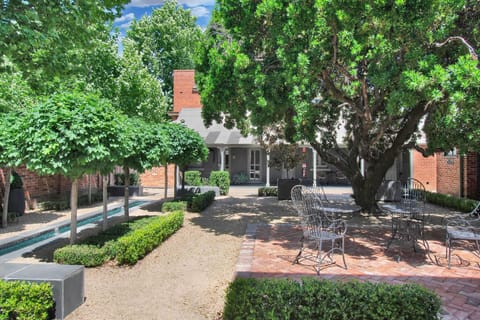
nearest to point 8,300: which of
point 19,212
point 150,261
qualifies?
point 150,261

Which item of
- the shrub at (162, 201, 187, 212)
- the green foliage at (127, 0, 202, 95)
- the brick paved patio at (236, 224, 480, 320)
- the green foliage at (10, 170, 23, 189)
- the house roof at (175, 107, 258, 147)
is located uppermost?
the green foliage at (127, 0, 202, 95)

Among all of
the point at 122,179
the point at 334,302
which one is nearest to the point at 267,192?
the point at 122,179

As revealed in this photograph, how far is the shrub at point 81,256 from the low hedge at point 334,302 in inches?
127

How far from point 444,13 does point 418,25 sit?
1.88ft

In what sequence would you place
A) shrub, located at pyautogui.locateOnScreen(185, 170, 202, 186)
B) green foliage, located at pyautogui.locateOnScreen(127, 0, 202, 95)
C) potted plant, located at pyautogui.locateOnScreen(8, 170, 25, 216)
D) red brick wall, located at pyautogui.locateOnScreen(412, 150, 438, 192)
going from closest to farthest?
potted plant, located at pyautogui.locateOnScreen(8, 170, 25, 216)
shrub, located at pyautogui.locateOnScreen(185, 170, 202, 186)
red brick wall, located at pyautogui.locateOnScreen(412, 150, 438, 192)
green foliage, located at pyautogui.locateOnScreen(127, 0, 202, 95)

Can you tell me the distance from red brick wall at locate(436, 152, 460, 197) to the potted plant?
15.4 m

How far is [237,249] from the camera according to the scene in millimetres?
7289

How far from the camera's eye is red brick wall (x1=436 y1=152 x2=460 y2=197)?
14.4 m

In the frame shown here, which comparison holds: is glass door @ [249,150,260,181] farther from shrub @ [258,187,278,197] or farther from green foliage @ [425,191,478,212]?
green foliage @ [425,191,478,212]

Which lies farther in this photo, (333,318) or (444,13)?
(444,13)

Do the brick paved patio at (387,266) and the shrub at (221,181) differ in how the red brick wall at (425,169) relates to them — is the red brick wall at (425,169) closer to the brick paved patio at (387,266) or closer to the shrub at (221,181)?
the shrub at (221,181)

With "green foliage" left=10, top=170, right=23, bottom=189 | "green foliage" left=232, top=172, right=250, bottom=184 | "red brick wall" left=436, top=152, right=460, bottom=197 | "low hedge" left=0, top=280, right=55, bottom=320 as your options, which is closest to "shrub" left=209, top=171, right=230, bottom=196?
"green foliage" left=232, top=172, right=250, bottom=184

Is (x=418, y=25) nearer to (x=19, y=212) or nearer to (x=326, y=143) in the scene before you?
(x=326, y=143)

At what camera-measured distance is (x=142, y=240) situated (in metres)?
6.68
